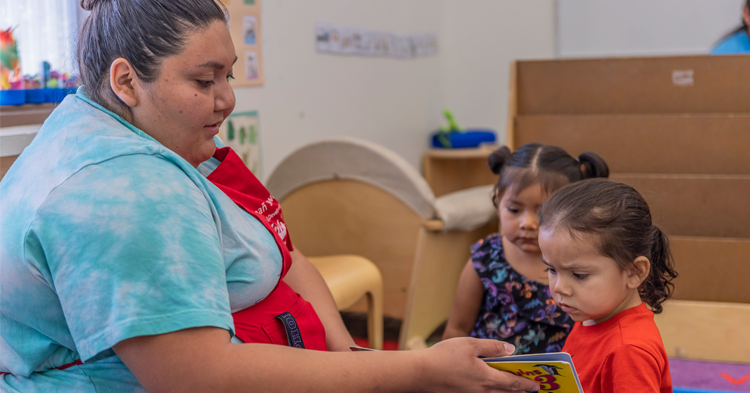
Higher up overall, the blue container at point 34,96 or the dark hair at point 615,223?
the blue container at point 34,96

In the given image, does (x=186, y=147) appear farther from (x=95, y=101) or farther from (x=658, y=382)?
(x=658, y=382)

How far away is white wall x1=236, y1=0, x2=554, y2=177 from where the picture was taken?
268 cm

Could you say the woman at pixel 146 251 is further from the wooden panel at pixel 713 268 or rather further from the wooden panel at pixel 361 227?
the wooden panel at pixel 713 268

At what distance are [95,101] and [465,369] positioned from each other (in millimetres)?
676

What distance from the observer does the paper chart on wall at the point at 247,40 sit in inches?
92.4

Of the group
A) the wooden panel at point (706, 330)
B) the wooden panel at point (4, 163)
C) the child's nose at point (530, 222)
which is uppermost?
the wooden panel at point (4, 163)

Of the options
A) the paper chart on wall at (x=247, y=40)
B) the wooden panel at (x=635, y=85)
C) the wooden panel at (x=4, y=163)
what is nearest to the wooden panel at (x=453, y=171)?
the wooden panel at (x=635, y=85)

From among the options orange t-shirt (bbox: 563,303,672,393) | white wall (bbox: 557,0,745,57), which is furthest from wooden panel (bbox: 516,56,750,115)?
white wall (bbox: 557,0,745,57)

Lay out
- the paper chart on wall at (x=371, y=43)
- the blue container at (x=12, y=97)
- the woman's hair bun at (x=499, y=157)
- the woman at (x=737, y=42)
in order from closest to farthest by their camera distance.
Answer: the blue container at (x=12, y=97), the woman's hair bun at (x=499, y=157), the woman at (x=737, y=42), the paper chart on wall at (x=371, y=43)

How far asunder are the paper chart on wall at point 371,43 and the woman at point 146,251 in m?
2.14

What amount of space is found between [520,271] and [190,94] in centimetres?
90

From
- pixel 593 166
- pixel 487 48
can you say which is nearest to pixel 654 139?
pixel 593 166

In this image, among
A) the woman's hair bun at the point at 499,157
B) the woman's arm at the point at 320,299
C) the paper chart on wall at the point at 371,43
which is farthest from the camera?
the paper chart on wall at the point at 371,43

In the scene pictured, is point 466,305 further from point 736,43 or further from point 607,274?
point 736,43
